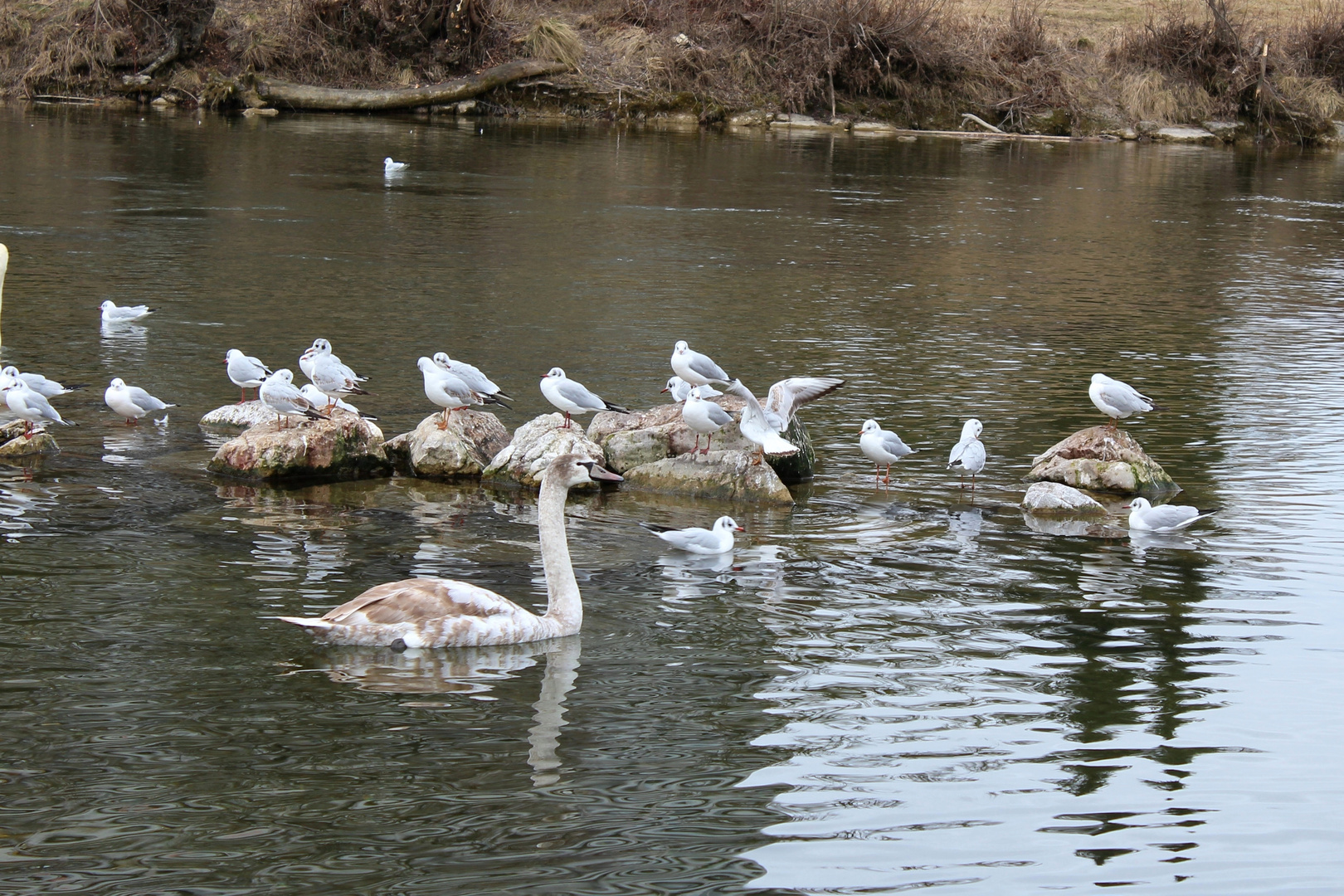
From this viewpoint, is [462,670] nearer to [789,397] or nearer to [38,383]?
[789,397]

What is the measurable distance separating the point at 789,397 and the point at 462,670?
5.24 metres

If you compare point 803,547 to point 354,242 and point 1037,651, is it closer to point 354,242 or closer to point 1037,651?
point 1037,651

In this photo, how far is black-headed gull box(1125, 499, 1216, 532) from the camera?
10281 mm

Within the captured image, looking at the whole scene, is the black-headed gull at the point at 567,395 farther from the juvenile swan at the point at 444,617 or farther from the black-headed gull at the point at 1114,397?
the black-headed gull at the point at 1114,397

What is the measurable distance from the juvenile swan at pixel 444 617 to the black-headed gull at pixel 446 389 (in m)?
4.01

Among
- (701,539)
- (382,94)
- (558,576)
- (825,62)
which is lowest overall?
(701,539)

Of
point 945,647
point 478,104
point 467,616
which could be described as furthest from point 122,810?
point 478,104

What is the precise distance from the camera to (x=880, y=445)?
451 inches

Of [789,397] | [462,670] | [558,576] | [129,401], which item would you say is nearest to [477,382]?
[789,397]

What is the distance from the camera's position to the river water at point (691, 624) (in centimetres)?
567

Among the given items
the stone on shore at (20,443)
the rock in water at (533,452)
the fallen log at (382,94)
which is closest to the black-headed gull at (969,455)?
the rock in water at (533,452)

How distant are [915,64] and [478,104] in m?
12.9

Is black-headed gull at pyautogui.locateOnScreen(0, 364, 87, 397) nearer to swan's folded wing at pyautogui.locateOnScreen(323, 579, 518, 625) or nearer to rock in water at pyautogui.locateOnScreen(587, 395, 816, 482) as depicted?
rock in water at pyautogui.locateOnScreen(587, 395, 816, 482)

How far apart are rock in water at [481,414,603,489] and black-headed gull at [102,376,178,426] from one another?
301 centimetres
